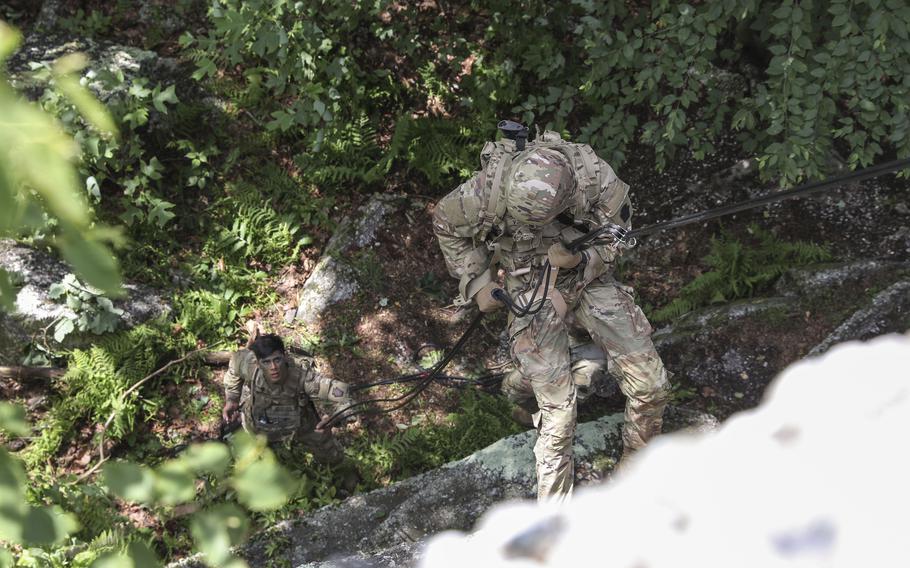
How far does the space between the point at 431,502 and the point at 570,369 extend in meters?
1.35

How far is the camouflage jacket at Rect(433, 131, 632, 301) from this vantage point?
4676 mm

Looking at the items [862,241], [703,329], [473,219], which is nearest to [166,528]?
[473,219]

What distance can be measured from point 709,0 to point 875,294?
2.77 meters

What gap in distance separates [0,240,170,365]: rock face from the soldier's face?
243cm

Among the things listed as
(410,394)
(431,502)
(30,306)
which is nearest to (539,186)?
(431,502)

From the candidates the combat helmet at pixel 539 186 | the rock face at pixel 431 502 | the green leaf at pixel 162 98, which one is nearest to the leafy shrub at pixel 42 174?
the combat helmet at pixel 539 186

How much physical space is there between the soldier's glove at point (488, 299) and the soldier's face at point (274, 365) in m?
1.57

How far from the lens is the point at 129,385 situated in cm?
666

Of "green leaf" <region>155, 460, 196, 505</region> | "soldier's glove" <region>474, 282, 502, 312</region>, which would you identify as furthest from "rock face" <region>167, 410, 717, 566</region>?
"green leaf" <region>155, 460, 196, 505</region>

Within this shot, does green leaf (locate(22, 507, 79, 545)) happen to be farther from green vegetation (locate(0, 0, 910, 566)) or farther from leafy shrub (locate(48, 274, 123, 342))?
leafy shrub (locate(48, 274, 123, 342))

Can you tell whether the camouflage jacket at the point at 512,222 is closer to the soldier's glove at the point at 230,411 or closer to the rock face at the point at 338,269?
the soldier's glove at the point at 230,411

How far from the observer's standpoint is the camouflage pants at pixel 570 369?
4680 millimetres

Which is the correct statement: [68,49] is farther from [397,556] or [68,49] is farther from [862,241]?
[862,241]

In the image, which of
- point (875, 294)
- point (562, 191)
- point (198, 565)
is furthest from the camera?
point (875, 294)
